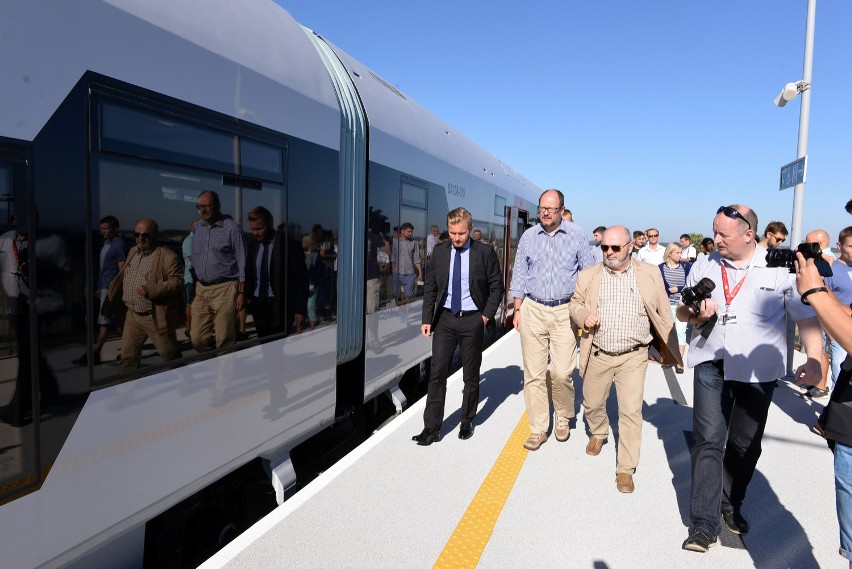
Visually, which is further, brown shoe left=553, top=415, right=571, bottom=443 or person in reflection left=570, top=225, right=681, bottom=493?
brown shoe left=553, top=415, right=571, bottom=443

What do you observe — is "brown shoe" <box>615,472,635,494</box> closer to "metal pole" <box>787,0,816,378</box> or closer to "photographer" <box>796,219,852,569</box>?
"photographer" <box>796,219,852,569</box>

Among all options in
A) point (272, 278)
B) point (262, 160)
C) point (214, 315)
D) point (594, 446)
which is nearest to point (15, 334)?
point (214, 315)

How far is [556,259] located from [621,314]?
825mm

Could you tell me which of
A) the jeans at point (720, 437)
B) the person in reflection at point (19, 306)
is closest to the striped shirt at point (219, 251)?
the person in reflection at point (19, 306)

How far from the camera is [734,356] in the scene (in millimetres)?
3031

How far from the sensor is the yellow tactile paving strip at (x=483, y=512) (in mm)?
2918

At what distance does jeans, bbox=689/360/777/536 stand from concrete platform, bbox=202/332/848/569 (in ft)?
0.76

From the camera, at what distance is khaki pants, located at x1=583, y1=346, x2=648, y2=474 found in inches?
151

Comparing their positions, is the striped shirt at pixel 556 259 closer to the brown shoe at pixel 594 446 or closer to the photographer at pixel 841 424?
the brown shoe at pixel 594 446

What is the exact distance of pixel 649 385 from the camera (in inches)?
257

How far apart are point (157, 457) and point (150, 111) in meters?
1.62

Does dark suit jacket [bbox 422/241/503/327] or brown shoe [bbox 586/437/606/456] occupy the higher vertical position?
dark suit jacket [bbox 422/241/503/327]

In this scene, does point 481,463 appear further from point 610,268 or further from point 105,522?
point 105,522

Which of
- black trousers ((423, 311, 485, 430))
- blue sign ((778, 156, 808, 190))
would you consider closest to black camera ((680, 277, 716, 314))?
black trousers ((423, 311, 485, 430))
